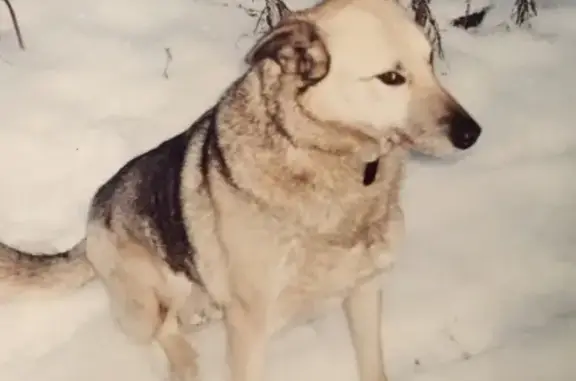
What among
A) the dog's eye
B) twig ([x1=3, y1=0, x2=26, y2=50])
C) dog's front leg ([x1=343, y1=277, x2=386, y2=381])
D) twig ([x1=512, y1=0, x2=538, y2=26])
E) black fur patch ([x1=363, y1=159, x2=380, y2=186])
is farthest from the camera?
twig ([x1=512, y1=0, x2=538, y2=26])

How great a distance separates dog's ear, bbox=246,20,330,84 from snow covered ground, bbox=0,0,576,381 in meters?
0.68

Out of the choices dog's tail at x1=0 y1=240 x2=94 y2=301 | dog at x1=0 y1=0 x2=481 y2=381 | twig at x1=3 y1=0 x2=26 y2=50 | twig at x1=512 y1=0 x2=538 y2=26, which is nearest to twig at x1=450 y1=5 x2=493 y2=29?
twig at x1=512 y1=0 x2=538 y2=26

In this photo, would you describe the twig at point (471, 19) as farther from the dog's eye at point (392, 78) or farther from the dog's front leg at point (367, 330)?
the dog's eye at point (392, 78)

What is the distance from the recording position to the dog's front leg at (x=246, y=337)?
134cm

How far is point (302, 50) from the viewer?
120 centimetres

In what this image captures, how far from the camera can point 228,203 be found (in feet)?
4.34

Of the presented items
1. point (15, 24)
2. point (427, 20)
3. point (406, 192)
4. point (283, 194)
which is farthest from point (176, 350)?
point (427, 20)

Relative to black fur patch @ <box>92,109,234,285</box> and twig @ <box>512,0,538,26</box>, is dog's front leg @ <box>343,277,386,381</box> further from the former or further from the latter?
twig @ <box>512,0,538,26</box>

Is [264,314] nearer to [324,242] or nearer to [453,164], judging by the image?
Answer: [324,242]

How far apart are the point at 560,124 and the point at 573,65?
220mm

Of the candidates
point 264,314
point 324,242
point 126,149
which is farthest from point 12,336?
point 324,242

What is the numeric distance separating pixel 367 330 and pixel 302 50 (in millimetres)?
587

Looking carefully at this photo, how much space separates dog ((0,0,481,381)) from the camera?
120cm

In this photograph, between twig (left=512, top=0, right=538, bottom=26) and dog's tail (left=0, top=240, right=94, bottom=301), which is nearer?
dog's tail (left=0, top=240, right=94, bottom=301)
